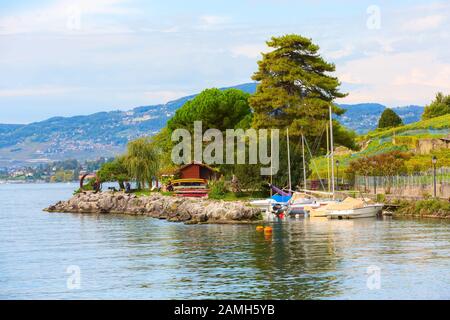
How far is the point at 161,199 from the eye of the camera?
3398 inches

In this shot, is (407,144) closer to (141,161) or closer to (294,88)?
(294,88)

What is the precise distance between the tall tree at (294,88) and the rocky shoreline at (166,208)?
611 inches

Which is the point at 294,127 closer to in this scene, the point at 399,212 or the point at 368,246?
the point at 399,212

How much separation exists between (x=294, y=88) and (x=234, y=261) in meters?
53.8

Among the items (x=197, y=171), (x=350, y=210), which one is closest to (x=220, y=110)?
(x=197, y=171)

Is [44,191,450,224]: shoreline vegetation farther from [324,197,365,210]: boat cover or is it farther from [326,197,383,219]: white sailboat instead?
[324,197,365,210]: boat cover

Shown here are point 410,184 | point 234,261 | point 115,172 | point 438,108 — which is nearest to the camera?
point 234,261

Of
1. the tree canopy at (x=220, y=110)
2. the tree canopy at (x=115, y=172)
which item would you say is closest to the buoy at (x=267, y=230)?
the tree canopy at (x=220, y=110)

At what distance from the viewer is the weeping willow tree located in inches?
4173

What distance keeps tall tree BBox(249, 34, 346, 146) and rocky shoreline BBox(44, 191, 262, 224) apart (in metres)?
15.5

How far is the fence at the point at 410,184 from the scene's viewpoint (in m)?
71.4

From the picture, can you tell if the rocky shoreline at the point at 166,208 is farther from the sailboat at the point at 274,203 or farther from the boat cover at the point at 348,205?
the boat cover at the point at 348,205

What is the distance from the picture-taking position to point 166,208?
3214 inches
